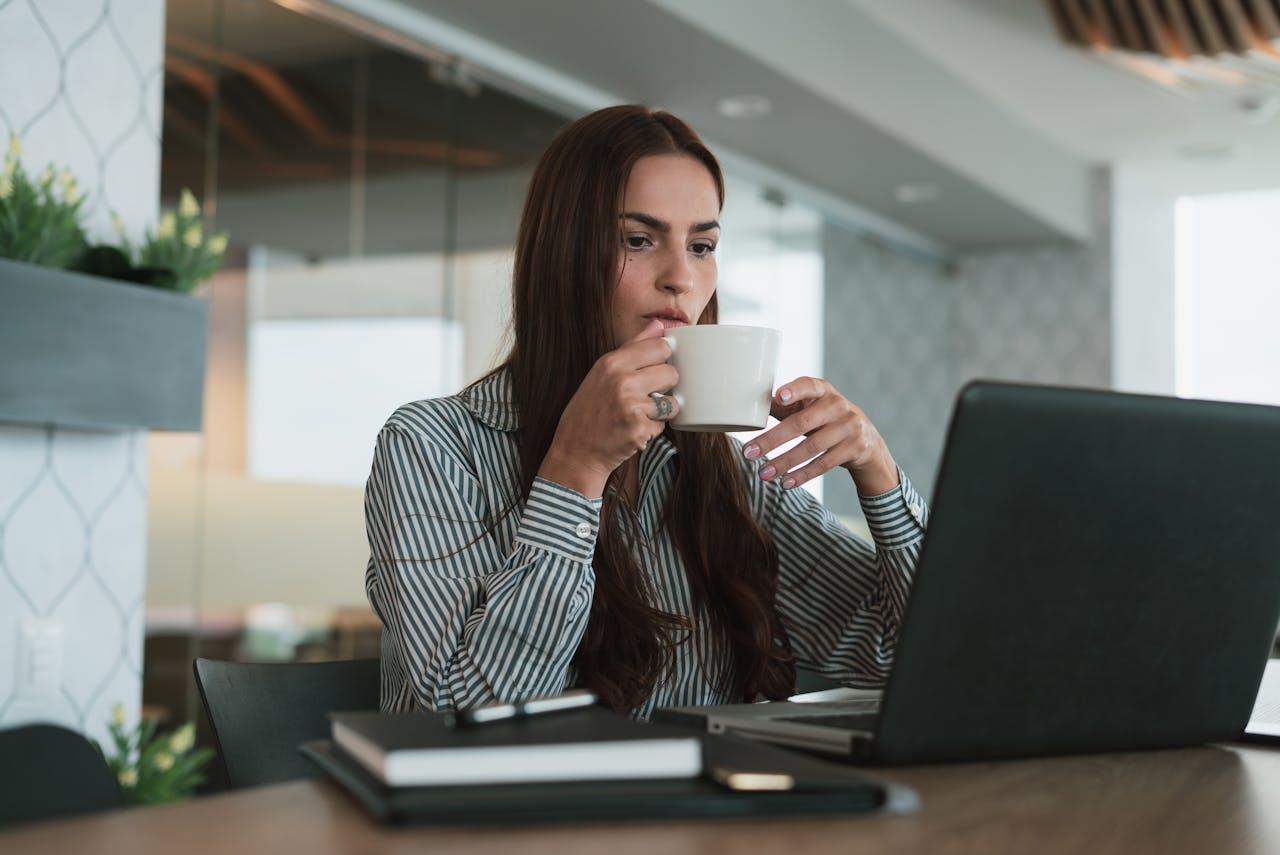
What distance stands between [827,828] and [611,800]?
0.34 feet

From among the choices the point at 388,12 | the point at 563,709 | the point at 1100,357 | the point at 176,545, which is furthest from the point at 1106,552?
the point at 1100,357

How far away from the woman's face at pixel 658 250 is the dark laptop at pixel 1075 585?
20.4 inches

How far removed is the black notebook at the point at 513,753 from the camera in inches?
24.5

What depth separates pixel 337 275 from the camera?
354 cm

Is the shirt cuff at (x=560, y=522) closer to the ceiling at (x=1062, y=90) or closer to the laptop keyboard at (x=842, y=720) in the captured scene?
the laptop keyboard at (x=842, y=720)

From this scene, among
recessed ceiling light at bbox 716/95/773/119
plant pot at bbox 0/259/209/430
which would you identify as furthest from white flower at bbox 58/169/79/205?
recessed ceiling light at bbox 716/95/773/119

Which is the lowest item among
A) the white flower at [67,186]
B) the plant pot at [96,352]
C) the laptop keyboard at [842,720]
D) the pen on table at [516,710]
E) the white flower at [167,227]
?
the laptop keyboard at [842,720]

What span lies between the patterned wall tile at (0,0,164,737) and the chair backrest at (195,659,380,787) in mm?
1021

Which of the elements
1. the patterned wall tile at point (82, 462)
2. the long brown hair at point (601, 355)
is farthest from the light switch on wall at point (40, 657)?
the long brown hair at point (601, 355)

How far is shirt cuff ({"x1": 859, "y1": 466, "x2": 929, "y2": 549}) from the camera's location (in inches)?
47.7

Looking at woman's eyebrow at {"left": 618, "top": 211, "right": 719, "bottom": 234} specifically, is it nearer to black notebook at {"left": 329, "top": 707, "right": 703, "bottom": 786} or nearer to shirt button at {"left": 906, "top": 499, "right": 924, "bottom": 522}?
shirt button at {"left": 906, "top": 499, "right": 924, "bottom": 522}

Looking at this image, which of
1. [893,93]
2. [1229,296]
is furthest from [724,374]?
[1229,296]

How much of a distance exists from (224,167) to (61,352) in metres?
1.85

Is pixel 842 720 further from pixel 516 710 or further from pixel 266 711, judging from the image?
pixel 266 711
